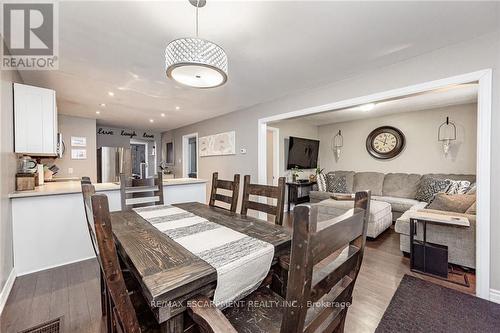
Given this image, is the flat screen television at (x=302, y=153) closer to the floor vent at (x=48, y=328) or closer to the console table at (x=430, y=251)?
the console table at (x=430, y=251)

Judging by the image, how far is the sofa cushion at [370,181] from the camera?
469 cm

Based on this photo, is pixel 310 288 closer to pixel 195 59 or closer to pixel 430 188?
pixel 195 59

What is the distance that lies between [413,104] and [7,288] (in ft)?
20.1

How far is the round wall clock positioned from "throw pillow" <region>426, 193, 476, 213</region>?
226cm

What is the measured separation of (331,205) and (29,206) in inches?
158

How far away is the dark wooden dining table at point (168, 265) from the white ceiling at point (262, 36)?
156 cm

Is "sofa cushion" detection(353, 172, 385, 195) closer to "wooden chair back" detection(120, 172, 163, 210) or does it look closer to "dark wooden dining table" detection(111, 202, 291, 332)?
"dark wooden dining table" detection(111, 202, 291, 332)

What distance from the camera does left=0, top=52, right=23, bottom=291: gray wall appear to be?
1.76 meters

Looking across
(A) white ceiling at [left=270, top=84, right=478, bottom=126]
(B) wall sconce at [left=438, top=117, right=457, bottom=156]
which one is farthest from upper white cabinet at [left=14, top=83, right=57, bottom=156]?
(B) wall sconce at [left=438, top=117, right=457, bottom=156]

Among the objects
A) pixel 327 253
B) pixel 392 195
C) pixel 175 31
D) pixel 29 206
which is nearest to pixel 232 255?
pixel 327 253

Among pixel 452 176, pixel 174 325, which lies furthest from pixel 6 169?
pixel 452 176

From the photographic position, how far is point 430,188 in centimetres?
388

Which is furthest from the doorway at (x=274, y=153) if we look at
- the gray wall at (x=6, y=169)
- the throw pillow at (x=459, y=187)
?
the gray wall at (x=6, y=169)

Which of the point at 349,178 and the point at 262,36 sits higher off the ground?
the point at 262,36
